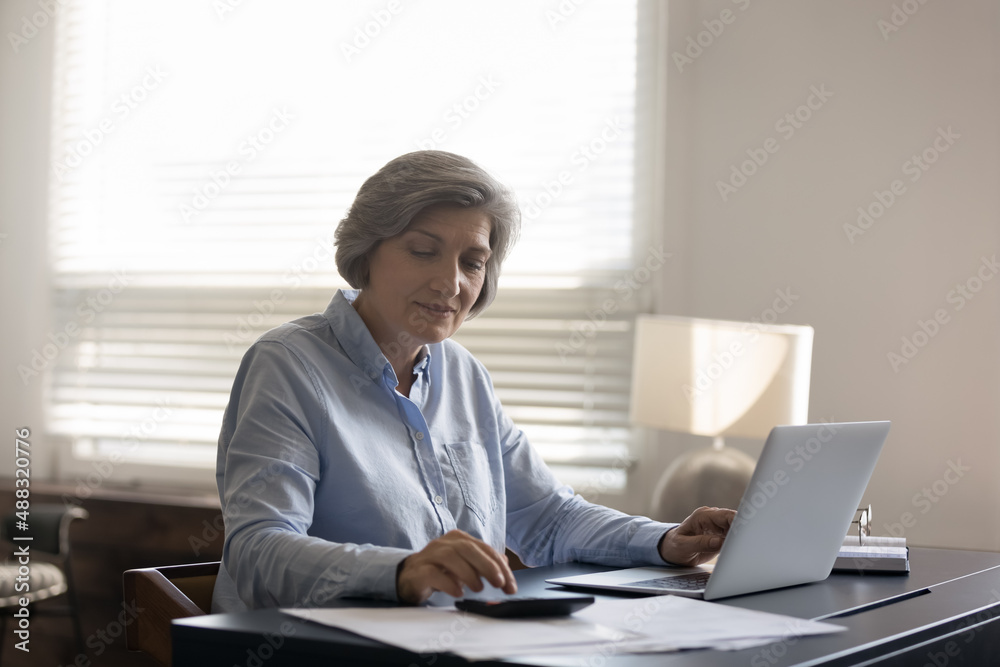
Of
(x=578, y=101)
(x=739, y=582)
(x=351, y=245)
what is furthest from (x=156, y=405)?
(x=739, y=582)

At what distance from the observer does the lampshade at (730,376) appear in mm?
2391

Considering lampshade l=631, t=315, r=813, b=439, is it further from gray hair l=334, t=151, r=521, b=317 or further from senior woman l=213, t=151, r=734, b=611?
gray hair l=334, t=151, r=521, b=317

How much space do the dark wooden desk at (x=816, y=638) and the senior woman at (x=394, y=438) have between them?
16 centimetres

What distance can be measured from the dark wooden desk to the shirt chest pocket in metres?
0.21

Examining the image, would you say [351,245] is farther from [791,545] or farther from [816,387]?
[816,387]

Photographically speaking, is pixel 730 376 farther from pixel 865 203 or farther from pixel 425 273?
pixel 425 273

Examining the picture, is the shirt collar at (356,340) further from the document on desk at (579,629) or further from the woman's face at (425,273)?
the document on desk at (579,629)

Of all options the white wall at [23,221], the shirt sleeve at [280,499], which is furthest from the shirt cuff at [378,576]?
the white wall at [23,221]

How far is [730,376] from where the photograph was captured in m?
2.41

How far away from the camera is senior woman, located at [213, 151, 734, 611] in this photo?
3.97 ft

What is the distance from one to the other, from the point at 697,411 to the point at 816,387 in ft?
1.67

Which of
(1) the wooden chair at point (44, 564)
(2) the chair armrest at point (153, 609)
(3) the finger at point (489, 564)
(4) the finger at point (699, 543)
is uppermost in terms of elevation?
(3) the finger at point (489, 564)

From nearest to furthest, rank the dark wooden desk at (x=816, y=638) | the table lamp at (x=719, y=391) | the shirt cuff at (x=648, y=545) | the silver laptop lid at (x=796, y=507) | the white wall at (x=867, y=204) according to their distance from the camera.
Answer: the dark wooden desk at (x=816, y=638)
the silver laptop lid at (x=796, y=507)
the shirt cuff at (x=648, y=545)
the table lamp at (x=719, y=391)
the white wall at (x=867, y=204)

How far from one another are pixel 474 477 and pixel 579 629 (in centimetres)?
67
